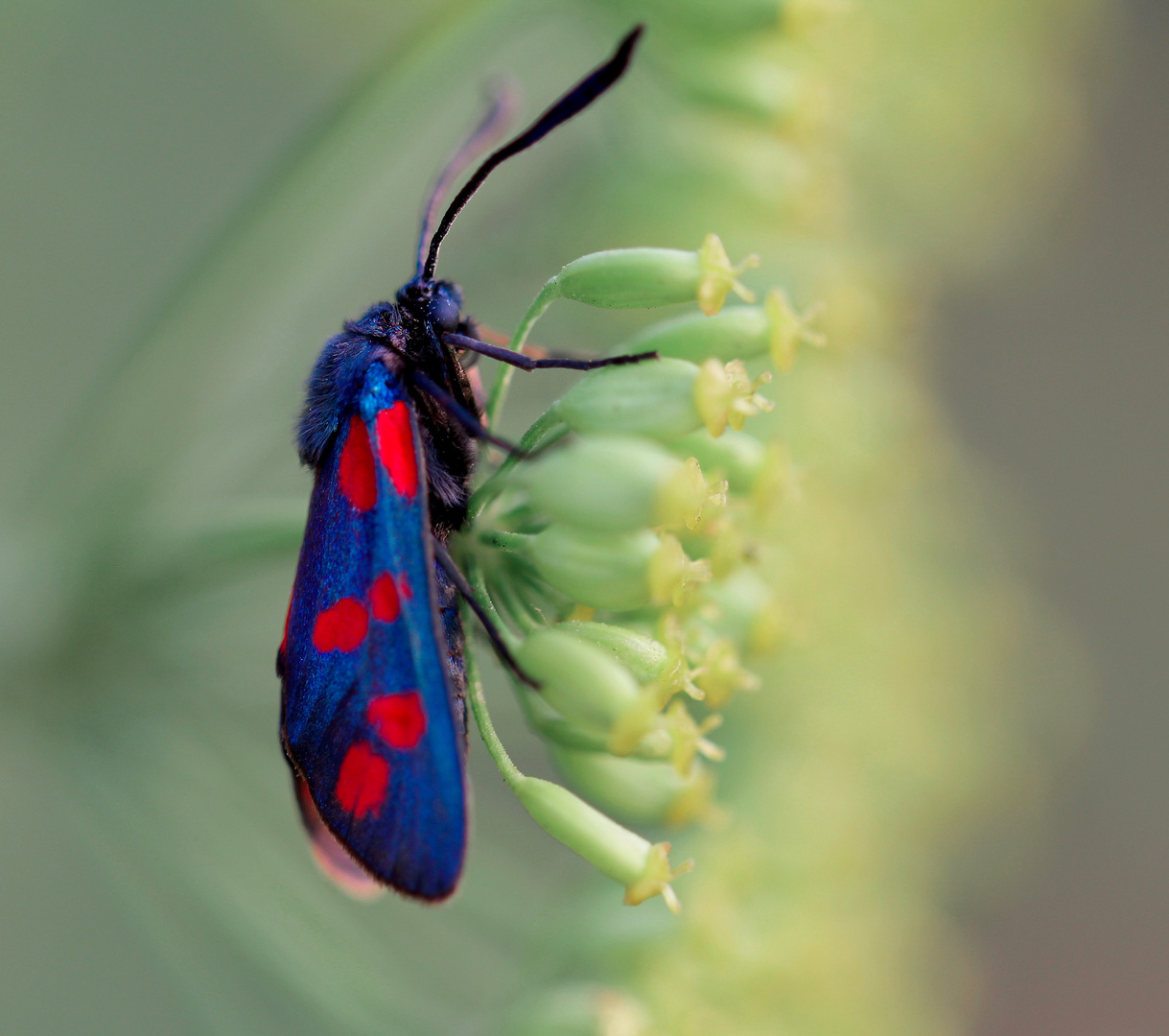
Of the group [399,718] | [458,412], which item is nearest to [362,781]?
[399,718]

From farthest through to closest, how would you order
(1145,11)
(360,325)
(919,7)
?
(1145,11) → (919,7) → (360,325)

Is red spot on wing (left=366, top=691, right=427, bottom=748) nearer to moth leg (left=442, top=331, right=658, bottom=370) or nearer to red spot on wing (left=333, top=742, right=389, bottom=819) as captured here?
red spot on wing (left=333, top=742, right=389, bottom=819)

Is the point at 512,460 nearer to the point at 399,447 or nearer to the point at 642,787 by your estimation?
the point at 399,447

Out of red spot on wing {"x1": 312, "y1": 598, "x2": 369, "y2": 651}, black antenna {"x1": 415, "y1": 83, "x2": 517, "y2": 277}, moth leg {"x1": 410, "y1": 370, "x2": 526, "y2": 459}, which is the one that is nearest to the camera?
red spot on wing {"x1": 312, "y1": 598, "x2": 369, "y2": 651}

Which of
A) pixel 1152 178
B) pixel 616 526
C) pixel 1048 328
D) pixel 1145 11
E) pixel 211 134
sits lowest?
pixel 616 526

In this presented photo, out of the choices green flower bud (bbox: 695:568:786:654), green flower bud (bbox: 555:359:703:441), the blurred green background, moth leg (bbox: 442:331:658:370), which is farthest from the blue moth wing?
green flower bud (bbox: 695:568:786:654)

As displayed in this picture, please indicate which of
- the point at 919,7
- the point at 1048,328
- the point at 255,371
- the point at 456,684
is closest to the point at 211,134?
the point at 255,371

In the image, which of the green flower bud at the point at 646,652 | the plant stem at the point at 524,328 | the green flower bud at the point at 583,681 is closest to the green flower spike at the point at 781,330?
the plant stem at the point at 524,328

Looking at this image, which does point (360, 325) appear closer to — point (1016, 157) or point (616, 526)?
point (616, 526)
